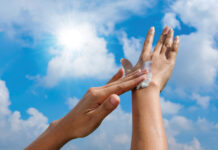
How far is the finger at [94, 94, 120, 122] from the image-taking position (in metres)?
2.82

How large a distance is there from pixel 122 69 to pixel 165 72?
77 cm

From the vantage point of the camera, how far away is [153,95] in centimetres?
361

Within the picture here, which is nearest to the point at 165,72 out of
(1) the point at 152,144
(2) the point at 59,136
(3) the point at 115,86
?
(3) the point at 115,86

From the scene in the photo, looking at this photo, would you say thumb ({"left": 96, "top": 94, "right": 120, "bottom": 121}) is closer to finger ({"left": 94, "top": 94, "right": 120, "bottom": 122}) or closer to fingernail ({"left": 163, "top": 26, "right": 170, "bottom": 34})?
finger ({"left": 94, "top": 94, "right": 120, "bottom": 122})

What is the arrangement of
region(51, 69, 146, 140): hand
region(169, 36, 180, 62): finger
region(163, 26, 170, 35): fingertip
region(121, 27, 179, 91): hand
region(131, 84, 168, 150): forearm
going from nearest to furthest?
region(131, 84, 168, 150): forearm < region(51, 69, 146, 140): hand < region(121, 27, 179, 91): hand < region(169, 36, 180, 62): finger < region(163, 26, 170, 35): fingertip

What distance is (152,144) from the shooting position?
277 centimetres

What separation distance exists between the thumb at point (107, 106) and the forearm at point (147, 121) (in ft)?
1.45

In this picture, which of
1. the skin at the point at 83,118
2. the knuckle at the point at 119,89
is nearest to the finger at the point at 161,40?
the skin at the point at 83,118

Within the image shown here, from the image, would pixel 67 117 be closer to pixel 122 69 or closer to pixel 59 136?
pixel 59 136

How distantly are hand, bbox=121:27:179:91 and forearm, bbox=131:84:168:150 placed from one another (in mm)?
370

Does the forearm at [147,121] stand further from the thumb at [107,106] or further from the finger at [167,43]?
the finger at [167,43]

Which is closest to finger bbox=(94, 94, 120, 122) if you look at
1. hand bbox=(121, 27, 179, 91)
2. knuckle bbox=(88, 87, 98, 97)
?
knuckle bbox=(88, 87, 98, 97)

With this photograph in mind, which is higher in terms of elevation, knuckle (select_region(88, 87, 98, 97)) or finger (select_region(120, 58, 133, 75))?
finger (select_region(120, 58, 133, 75))

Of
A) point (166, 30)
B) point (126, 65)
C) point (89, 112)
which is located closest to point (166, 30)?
point (166, 30)
